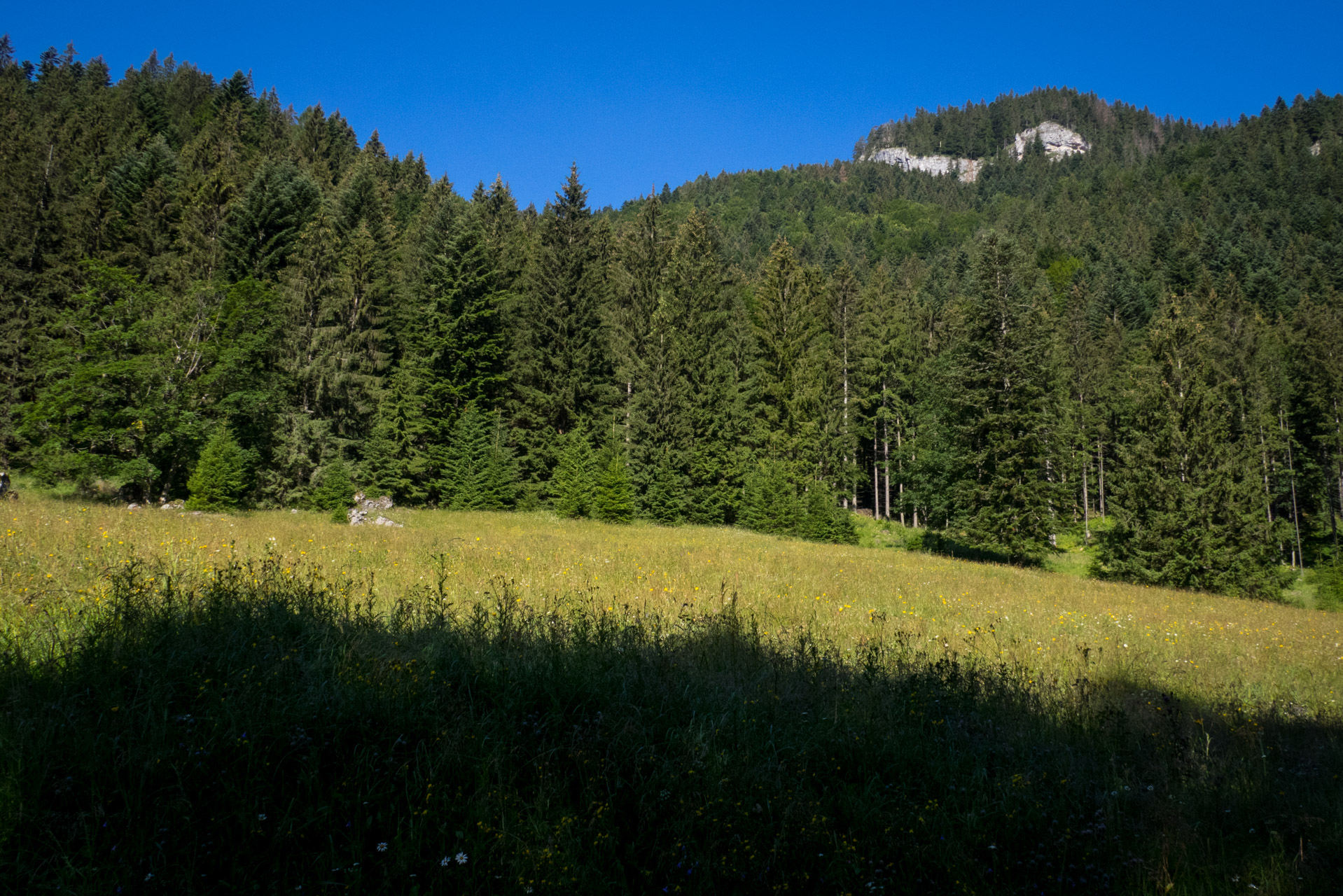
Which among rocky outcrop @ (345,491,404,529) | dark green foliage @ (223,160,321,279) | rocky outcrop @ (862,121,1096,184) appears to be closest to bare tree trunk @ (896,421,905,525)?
rocky outcrop @ (345,491,404,529)

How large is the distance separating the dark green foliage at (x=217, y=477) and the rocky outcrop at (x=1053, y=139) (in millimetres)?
204227

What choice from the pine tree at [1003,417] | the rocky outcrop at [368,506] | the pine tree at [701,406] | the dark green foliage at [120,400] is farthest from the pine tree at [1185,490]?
the dark green foliage at [120,400]

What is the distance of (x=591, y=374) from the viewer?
32.0 metres

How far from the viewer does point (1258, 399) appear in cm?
3653

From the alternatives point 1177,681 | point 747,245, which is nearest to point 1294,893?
point 1177,681

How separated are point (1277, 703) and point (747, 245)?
8514 cm

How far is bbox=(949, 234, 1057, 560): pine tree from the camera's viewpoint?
2303 cm

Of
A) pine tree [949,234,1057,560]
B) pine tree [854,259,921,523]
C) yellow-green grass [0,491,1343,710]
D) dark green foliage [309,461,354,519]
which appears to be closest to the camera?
yellow-green grass [0,491,1343,710]

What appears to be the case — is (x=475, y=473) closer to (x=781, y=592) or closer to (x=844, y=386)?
(x=781, y=592)

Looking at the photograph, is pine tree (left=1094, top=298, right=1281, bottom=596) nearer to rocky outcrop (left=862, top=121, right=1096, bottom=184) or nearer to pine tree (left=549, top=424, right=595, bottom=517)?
pine tree (left=549, top=424, right=595, bottom=517)

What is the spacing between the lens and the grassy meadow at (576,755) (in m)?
2.65

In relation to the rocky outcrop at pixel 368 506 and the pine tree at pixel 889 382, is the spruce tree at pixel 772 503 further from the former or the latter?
the rocky outcrop at pixel 368 506

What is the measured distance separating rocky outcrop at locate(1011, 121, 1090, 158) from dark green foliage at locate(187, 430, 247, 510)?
670 feet

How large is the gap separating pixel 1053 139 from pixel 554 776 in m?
242
